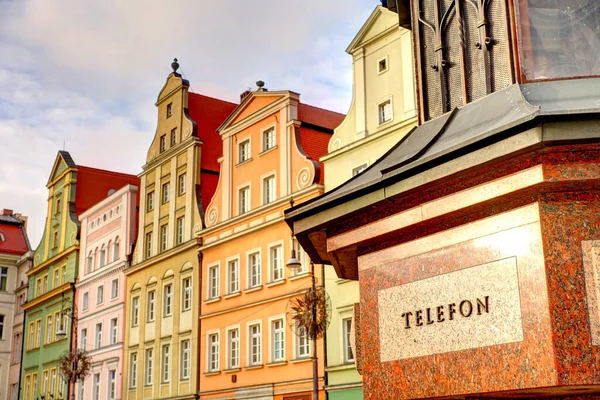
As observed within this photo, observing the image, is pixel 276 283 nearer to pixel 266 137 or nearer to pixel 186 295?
pixel 266 137

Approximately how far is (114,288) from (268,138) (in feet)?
41.8

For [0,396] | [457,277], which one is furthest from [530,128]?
[0,396]

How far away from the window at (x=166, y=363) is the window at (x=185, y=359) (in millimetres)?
992

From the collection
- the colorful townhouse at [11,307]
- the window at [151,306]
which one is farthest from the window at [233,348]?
the colorful townhouse at [11,307]

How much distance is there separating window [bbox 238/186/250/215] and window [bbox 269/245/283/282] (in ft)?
7.48

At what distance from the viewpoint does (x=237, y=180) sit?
29641 millimetres

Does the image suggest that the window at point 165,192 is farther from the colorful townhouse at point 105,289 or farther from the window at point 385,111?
the window at point 385,111

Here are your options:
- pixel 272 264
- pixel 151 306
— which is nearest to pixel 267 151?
pixel 272 264

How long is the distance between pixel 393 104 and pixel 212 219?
32.7ft

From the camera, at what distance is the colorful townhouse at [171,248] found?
3119 cm

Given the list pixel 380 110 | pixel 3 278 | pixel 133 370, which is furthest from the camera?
pixel 3 278

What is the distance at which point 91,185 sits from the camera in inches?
1738

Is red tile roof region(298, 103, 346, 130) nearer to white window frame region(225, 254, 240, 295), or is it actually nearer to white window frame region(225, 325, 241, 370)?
white window frame region(225, 254, 240, 295)

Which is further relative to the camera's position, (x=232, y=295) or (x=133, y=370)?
(x=133, y=370)
